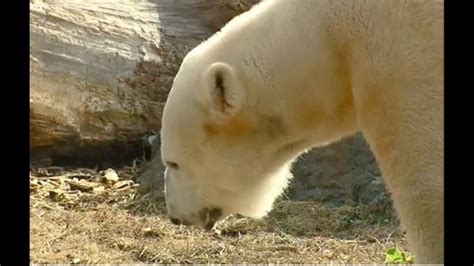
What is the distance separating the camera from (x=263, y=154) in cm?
336

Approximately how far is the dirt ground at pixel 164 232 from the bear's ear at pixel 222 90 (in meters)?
1.97

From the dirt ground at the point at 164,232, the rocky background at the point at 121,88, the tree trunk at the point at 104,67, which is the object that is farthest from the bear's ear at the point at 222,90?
the tree trunk at the point at 104,67

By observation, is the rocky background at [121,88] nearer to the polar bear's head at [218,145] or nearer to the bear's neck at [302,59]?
the polar bear's head at [218,145]

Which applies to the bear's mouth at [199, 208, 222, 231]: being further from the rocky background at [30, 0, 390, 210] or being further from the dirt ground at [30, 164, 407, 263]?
the rocky background at [30, 0, 390, 210]

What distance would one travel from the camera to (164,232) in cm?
554

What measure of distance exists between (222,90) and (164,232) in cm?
253

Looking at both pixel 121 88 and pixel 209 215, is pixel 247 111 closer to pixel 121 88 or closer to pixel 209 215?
pixel 209 215

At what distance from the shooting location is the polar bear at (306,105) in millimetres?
2814

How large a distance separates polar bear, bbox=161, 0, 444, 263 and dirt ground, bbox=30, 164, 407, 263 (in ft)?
4.79

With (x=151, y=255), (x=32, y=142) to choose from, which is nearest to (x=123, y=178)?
(x=32, y=142)

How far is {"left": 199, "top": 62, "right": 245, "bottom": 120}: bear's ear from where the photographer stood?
10.3 feet

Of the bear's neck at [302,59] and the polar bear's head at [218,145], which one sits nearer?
the bear's neck at [302,59]
